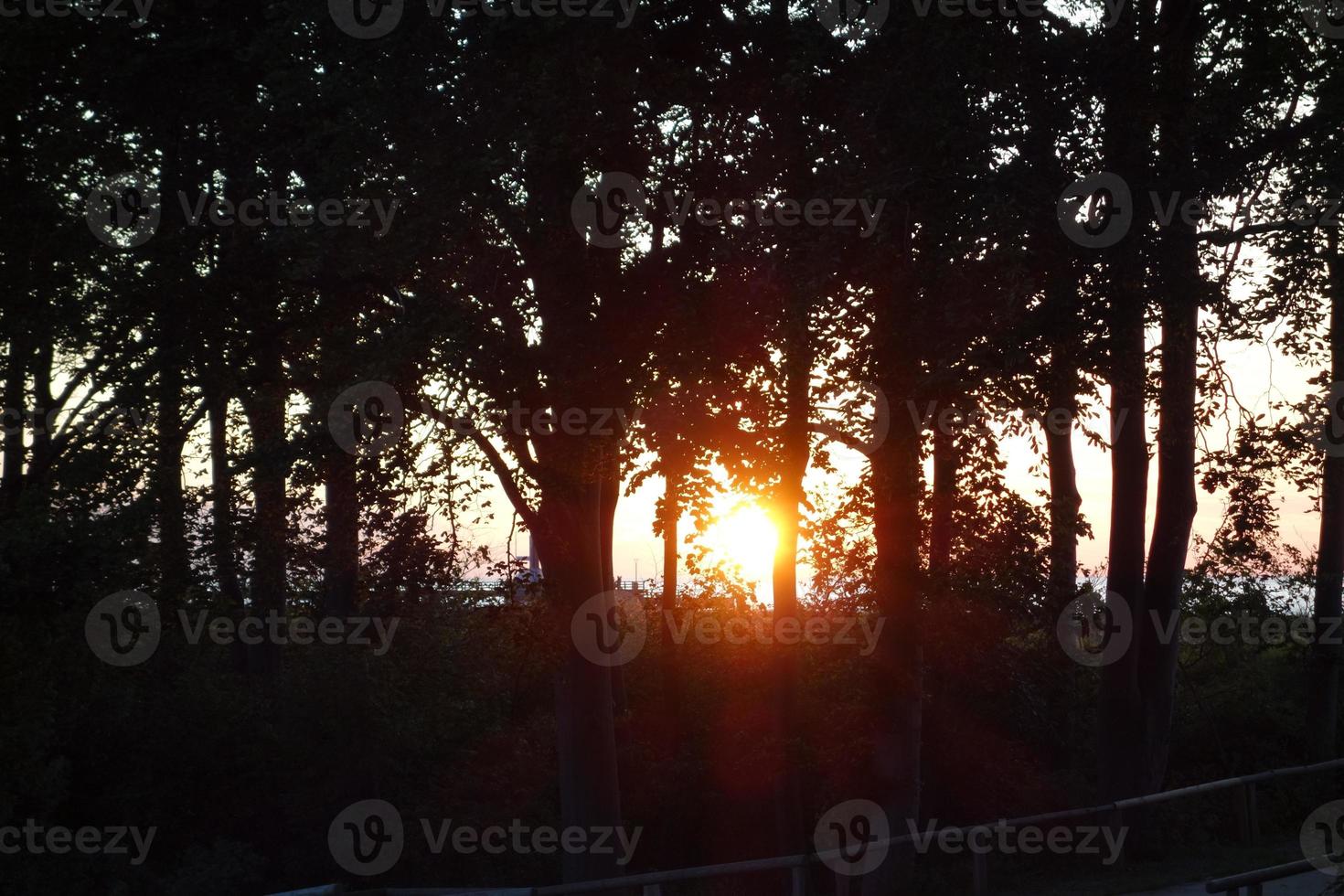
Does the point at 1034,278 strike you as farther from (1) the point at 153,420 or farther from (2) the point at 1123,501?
(1) the point at 153,420

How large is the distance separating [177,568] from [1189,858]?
13.4 meters

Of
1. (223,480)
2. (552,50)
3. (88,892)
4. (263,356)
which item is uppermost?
(552,50)

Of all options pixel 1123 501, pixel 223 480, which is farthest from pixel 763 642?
pixel 223 480

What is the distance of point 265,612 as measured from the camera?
2222 cm
